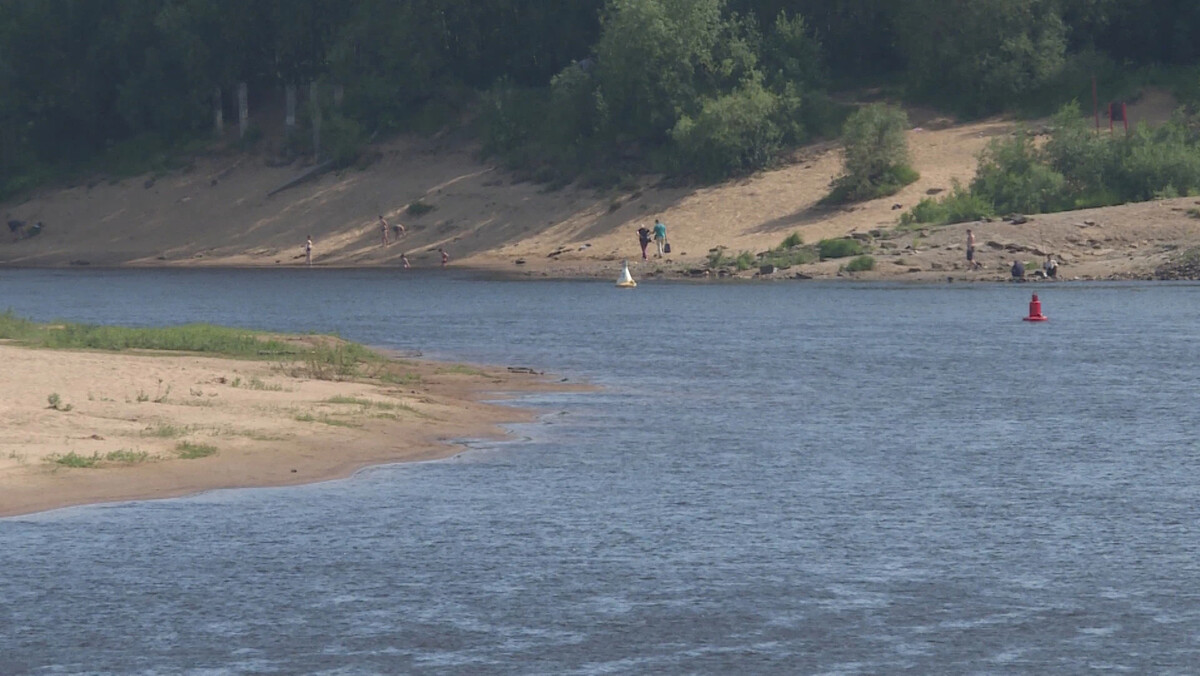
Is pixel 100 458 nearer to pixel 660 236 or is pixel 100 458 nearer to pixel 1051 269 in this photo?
pixel 1051 269

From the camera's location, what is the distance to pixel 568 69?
71625 mm

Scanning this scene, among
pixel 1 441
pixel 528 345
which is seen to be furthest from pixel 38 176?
pixel 1 441

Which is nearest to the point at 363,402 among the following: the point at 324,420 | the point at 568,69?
the point at 324,420

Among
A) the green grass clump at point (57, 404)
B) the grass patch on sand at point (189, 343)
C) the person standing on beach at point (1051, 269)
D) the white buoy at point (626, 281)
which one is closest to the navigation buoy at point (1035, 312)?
the person standing on beach at point (1051, 269)

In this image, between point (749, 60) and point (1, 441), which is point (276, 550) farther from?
point (749, 60)

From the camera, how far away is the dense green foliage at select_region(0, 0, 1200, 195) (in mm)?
66688

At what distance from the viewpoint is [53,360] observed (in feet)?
79.3

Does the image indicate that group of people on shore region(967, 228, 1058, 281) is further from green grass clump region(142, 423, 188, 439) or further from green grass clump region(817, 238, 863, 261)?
green grass clump region(142, 423, 188, 439)

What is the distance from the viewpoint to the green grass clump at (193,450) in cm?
1881

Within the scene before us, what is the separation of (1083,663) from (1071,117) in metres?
50.6

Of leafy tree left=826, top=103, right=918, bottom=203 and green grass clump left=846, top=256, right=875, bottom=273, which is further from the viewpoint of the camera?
leafy tree left=826, top=103, right=918, bottom=203

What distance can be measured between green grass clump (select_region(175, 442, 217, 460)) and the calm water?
1.42m

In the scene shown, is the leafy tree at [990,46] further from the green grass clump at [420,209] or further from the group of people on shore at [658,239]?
the green grass clump at [420,209]

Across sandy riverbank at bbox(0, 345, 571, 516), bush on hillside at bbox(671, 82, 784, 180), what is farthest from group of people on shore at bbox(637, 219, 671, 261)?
sandy riverbank at bbox(0, 345, 571, 516)
